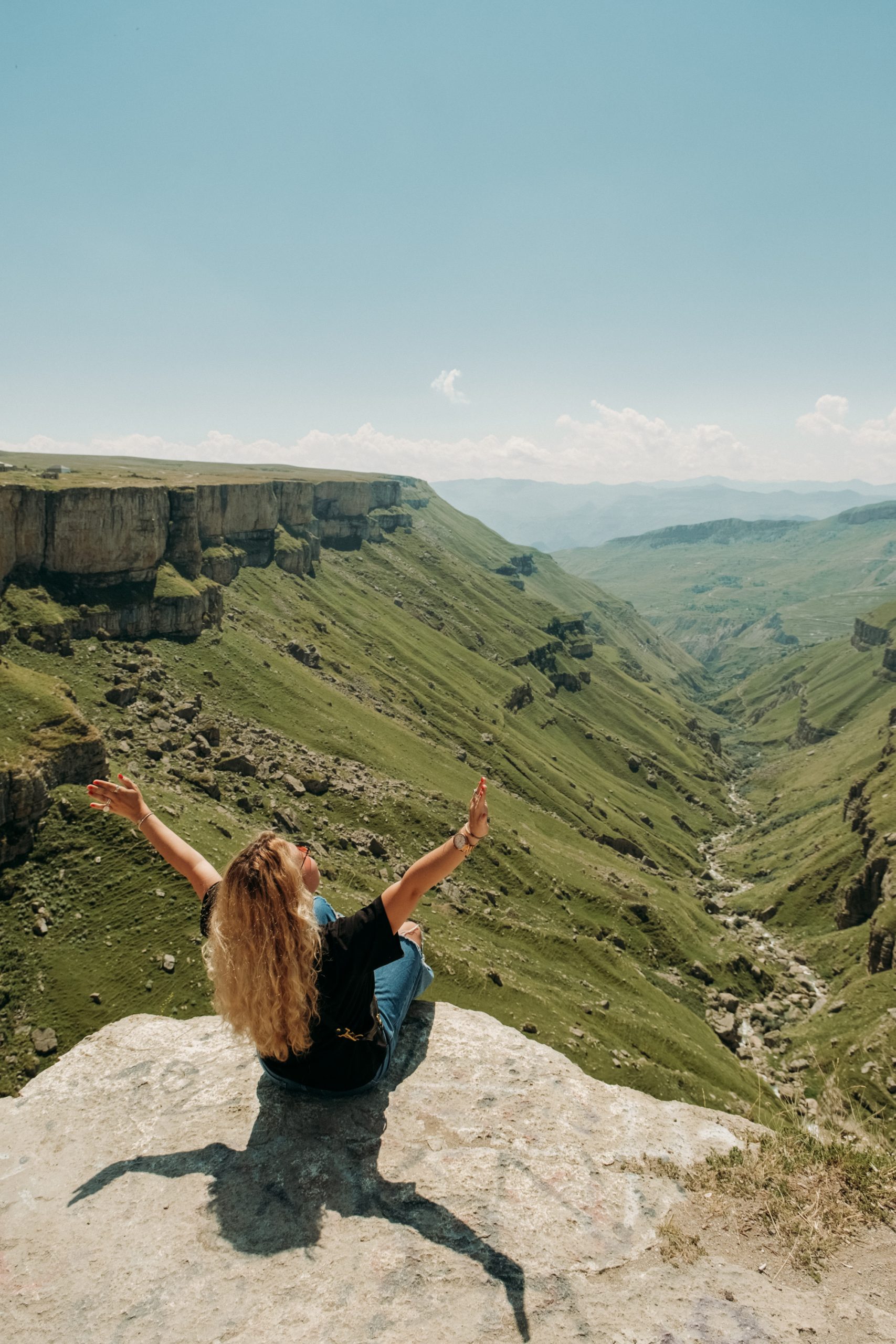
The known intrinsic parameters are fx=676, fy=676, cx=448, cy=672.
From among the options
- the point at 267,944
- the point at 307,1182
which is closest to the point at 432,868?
the point at 267,944

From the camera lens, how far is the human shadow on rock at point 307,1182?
8352 millimetres

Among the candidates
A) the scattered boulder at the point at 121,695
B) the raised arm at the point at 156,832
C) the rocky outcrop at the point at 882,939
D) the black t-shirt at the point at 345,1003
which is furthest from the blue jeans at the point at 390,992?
the rocky outcrop at the point at 882,939

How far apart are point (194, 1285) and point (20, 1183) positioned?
346 centimetres

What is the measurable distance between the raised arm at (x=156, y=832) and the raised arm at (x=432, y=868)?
3027mm

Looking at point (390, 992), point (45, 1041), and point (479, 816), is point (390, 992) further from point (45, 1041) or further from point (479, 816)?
point (45, 1041)

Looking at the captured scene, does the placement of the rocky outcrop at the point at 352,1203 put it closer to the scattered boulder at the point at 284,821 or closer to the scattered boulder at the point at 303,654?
the scattered boulder at the point at 284,821

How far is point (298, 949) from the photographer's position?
342 inches

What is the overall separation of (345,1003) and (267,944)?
184 centimetres

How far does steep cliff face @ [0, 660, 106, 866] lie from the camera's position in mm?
46500

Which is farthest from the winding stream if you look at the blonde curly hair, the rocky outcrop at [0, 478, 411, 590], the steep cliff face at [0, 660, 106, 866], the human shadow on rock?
the rocky outcrop at [0, 478, 411, 590]

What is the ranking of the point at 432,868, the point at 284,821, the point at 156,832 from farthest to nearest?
1. the point at 284,821
2. the point at 156,832
3. the point at 432,868

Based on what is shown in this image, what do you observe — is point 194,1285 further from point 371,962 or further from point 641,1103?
point 641,1103

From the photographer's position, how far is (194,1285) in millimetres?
7777

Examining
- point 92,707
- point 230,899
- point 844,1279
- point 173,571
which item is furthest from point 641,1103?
point 173,571
